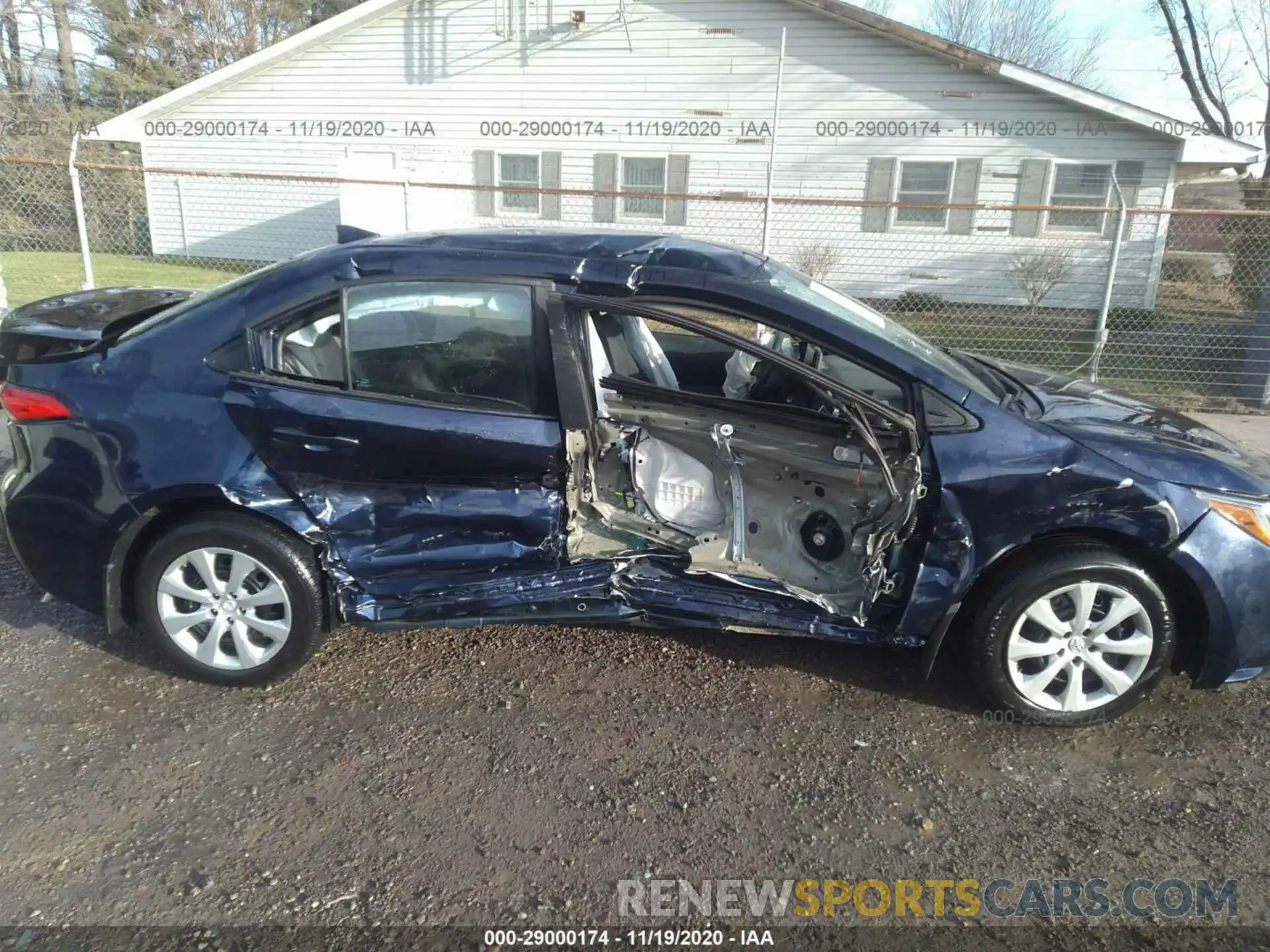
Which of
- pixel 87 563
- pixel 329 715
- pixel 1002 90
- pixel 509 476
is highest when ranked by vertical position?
pixel 1002 90

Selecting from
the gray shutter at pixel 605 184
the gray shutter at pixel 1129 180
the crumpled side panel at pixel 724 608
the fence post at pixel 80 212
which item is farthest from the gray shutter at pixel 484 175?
the crumpled side panel at pixel 724 608

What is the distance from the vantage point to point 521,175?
52.4 feet

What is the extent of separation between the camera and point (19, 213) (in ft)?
50.4

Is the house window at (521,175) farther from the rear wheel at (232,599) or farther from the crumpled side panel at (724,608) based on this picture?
the crumpled side panel at (724,608)

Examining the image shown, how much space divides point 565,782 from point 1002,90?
14389 millimetres

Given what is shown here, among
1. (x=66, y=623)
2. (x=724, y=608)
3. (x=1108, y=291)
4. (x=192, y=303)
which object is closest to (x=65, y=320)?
(x=66, y=623)

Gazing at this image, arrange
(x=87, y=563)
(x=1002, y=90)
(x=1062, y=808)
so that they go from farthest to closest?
1. (x=1002, y=90)
2. (x=87, y=563)
3. (x=1062, y=808)

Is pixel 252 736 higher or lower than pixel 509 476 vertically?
lower

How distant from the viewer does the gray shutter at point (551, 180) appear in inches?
617

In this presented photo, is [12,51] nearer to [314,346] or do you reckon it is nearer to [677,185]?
[677,185]

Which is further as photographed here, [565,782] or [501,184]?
[501,184]

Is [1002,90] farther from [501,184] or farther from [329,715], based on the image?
[329,715]

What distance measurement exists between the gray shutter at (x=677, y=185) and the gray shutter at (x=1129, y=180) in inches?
270

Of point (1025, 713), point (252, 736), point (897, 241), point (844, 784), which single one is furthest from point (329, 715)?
point (897, 241)
